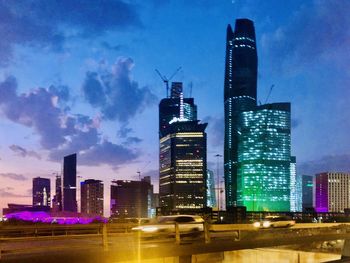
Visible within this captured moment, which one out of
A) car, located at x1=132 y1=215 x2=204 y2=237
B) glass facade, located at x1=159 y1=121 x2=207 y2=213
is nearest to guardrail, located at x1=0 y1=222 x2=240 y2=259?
car, located at x1=132 y1=215 x2=204 y2=237

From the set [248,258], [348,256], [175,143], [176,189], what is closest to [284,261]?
[248,258]

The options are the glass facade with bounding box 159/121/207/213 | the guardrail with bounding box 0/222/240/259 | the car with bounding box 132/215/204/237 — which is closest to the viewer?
the guardrail with bounding box 0/222/240/259

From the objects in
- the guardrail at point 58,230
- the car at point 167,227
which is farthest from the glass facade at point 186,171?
the guardrail at point 58,230

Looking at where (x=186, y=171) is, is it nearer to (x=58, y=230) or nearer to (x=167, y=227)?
(x=167, y=227)

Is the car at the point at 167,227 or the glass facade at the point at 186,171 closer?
the car at the point at 167,227

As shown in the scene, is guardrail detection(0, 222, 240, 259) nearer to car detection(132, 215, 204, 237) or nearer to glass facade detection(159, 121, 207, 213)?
car detection(132, 215, 204, 237)

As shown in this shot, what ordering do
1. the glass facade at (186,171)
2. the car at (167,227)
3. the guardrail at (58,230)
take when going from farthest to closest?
the glass facade at (186,171), the car at (167,227), the guardrail at (58,230)

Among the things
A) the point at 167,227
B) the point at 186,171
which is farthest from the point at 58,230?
the point at 186,171

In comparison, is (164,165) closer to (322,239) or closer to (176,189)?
(176,189)

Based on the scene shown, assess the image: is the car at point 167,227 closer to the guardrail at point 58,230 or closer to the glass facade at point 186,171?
the guardrail at point 58,230

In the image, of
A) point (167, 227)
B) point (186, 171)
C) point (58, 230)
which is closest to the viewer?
point (58, 230)

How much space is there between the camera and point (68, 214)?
115m

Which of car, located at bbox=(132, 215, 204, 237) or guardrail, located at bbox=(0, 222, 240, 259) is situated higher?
guardrail, located at bbox=(0, 222, 240, 259)

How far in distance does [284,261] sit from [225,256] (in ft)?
10.7
